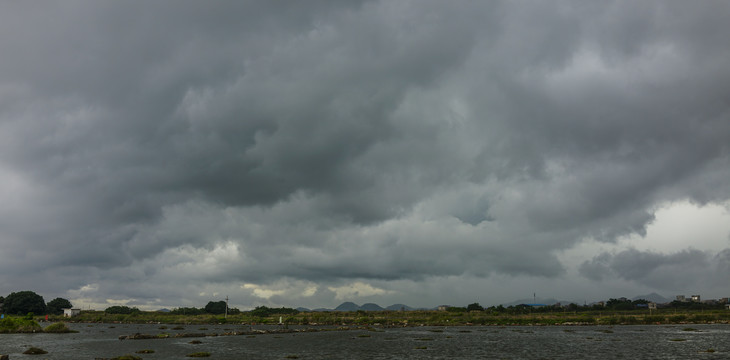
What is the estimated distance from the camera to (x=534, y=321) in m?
170

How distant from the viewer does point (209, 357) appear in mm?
67062

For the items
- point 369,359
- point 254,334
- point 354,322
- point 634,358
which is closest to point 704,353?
point 634,358

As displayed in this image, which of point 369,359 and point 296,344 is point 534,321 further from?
point 369,359

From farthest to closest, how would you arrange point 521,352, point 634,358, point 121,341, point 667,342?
point 121,341 → point 667,342 → point 521,352 → point 634,358

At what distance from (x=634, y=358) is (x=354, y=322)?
388 ft

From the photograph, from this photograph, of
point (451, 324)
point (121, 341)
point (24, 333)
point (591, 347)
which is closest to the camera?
point (591, 347)

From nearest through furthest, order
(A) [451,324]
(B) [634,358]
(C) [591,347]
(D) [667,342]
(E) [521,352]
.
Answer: (B) [634,358] < (E) [521,352] < (C) [591,347] < (D) [667,342] < (A) [451,324]

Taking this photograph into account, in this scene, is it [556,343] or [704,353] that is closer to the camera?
[704,353]

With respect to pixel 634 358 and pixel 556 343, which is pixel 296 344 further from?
pixel 634 358

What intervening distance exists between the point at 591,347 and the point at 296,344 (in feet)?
176

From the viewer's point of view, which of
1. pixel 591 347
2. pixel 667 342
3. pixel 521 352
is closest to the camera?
pixel 521 352

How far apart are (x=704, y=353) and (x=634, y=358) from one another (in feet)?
43.5

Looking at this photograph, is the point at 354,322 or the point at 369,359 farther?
the point at 354,322

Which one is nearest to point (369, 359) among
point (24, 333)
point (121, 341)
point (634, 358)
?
point (634, 358)
